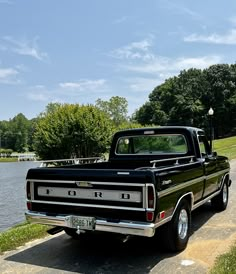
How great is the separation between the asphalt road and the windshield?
1.60 meters

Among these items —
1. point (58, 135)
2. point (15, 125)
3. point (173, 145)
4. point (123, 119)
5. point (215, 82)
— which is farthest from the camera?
point (15, 125)

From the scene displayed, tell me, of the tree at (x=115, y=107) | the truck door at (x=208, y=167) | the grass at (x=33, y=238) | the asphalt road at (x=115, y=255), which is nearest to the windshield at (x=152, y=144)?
the truck door at (x=208, y=167)

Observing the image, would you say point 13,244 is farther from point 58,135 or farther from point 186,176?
point 58,135

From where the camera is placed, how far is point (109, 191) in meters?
4.88

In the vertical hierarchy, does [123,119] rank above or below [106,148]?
above

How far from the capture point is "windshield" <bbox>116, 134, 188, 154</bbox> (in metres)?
6.93

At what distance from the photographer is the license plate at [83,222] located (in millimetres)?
4895

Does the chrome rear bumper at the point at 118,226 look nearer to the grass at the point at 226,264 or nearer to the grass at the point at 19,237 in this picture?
the grass at the point at 226,264

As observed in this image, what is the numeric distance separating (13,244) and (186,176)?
126 inches

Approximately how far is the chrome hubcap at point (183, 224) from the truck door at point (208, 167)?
3.99 feet

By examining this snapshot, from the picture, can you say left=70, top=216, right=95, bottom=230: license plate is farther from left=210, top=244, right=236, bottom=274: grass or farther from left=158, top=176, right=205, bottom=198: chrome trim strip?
left=210, top=244, right=236, bottom=274: grass

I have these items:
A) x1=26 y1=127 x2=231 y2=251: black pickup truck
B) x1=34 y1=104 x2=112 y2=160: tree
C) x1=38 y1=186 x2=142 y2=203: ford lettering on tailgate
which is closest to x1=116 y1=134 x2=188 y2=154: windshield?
x1=26 y1=127 x2=231 y2=251: black pickup truck

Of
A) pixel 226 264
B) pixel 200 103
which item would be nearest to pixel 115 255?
pixel 226 264

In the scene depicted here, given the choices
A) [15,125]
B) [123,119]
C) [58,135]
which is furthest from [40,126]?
[15,125]
